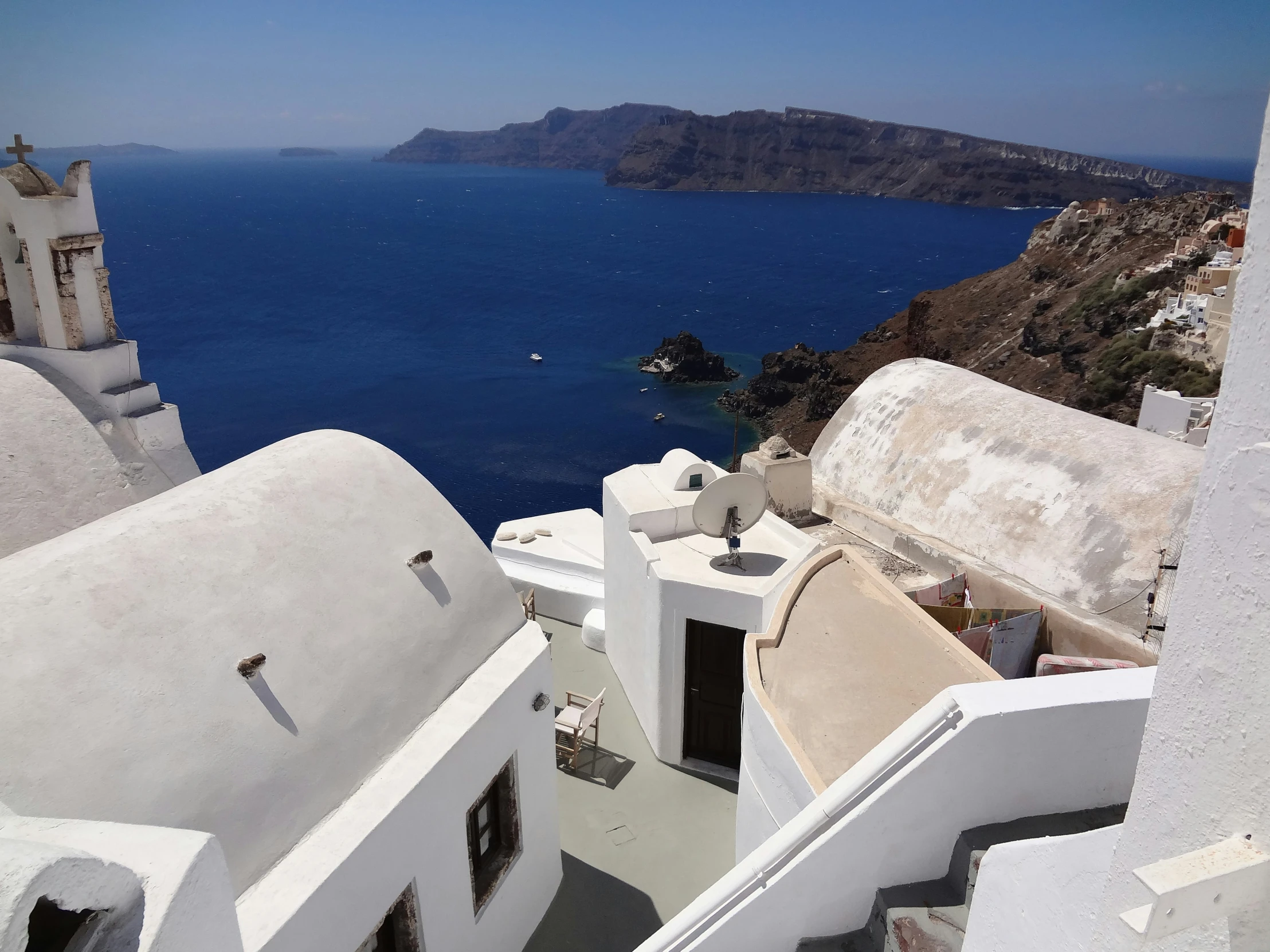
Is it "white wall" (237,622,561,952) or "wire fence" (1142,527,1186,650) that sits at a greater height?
"wire fence" (1142,527,1186,650)

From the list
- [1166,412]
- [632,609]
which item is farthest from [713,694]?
[1166,412]

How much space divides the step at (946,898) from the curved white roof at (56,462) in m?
8.06

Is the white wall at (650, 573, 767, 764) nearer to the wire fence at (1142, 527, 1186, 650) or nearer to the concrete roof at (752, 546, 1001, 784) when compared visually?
the concrete roof at (752, 546, 1001, 784)

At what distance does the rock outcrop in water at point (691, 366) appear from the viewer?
69.5 m

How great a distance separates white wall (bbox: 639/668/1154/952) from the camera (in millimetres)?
5680

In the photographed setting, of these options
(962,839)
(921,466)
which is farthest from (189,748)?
(921,466)

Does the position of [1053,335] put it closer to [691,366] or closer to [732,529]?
[691,366]

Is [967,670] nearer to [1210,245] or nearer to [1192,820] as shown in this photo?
[1192,820]

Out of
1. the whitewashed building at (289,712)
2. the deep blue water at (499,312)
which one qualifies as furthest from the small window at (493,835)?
the deep blue water at (499,312)

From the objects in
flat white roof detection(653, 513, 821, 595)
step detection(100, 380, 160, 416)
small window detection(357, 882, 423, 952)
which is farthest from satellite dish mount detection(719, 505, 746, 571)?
step detection(100, 380, 160, 416)

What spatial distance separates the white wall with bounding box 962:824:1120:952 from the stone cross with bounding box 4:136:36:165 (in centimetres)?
1196

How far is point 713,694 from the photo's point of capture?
495 inches

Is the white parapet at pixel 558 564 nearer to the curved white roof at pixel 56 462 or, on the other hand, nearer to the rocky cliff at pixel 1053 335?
the curved white roof at pixel 56 462

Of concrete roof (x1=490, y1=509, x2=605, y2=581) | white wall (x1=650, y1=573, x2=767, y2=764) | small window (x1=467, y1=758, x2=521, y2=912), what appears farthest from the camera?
concrete roof (x1=490, y1=509, x2=605, y2=581)
